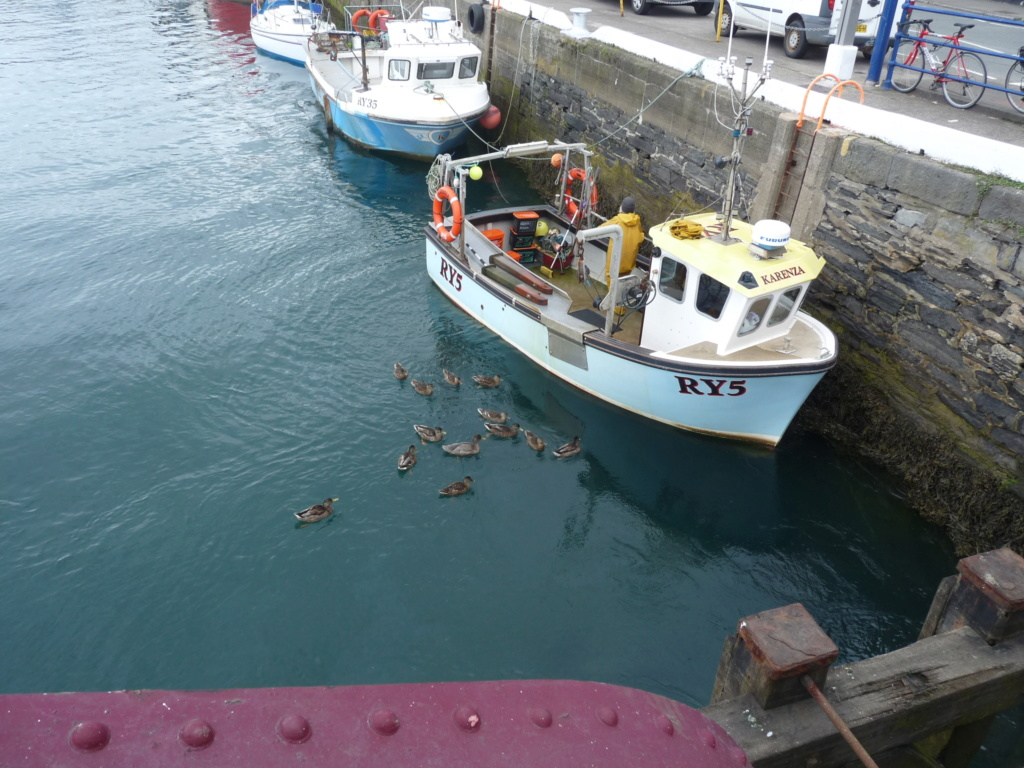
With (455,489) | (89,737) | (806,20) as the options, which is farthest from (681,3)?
(89,737)

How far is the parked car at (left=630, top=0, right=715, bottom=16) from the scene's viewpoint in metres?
21.6

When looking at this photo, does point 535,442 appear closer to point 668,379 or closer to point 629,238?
point 668,379

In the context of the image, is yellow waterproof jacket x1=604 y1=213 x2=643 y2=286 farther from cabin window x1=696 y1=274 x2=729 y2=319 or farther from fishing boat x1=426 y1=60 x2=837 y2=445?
cabin window x1=696 y1=274 x2=729 y2=319

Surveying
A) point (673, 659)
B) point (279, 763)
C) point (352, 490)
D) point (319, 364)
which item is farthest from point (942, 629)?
point (319, 364)

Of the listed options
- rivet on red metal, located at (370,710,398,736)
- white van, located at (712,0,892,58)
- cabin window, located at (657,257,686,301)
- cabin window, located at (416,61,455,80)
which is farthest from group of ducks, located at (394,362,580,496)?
cabin window, located at (416,61,455,80)

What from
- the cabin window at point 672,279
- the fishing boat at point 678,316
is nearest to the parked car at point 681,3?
the fishing boat at point 678,316

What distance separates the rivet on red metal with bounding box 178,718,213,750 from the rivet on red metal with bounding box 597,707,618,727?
1.65 meters

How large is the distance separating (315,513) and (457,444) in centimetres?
243

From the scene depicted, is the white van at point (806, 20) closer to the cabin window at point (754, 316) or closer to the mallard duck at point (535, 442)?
the cabin window at point (754, 316)

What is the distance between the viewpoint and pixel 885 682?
183 inches

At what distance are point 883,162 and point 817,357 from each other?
3.08 m

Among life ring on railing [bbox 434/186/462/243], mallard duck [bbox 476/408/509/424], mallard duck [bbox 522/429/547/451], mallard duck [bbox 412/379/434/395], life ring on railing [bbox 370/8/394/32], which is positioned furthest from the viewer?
life ring on railing [bbox 370/8/394/32]

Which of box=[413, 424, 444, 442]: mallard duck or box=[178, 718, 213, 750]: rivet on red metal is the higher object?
Result: box=[178, 718, 213, 750]: rivet on red metal

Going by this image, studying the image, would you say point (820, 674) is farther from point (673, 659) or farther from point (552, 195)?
point (552, 195)
